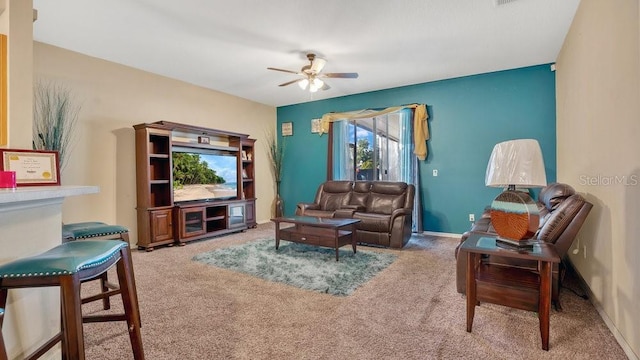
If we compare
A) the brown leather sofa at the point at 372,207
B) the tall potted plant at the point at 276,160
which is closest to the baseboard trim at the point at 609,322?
the brown leather sofa at the point at 372,207

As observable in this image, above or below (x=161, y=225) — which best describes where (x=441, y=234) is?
below

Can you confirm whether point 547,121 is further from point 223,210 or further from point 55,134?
point 55,134

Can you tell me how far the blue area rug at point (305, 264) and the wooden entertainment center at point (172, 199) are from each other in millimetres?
831

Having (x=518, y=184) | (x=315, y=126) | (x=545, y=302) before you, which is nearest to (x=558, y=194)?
(x=518, y=184)

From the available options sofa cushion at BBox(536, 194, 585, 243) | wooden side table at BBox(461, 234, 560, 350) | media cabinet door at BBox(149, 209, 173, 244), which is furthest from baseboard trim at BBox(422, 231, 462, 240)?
media cabinet door at BBox(149, 209, 173, 244)

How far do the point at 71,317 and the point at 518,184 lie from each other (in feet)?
8.10

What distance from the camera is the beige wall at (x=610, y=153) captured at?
1.67 m

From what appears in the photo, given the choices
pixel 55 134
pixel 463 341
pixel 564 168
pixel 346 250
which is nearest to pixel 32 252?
pixel 463 341

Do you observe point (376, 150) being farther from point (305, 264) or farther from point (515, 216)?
point (515, 216)

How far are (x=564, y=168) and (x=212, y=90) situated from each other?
216 inches

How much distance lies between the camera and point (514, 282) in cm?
193

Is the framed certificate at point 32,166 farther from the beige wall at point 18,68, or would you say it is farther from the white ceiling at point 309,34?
the white ceiling at point 309,34

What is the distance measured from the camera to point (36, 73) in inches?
136

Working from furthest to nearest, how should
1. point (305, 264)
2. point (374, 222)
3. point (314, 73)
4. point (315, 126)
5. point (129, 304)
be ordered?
point (315, 126) → point (374, 222) → point (314, 73) → point (305, 264) → point (129, 304)
